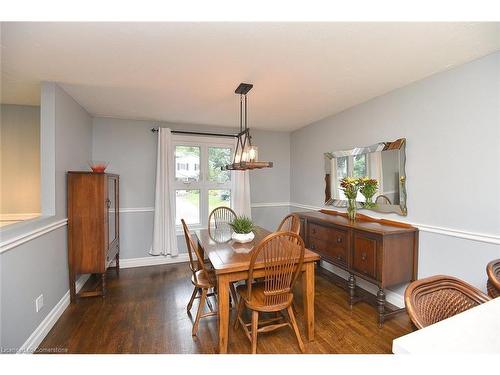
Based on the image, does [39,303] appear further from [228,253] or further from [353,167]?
[353,167]

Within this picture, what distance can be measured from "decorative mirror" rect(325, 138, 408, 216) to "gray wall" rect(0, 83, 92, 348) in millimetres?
3272

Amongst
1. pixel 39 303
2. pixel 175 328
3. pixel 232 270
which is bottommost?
pixel 175 328

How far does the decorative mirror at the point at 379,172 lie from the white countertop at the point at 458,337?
179cm

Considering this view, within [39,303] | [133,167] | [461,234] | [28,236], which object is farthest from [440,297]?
[133,167]

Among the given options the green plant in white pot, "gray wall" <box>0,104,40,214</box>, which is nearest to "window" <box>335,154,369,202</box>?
the green plant in white pot

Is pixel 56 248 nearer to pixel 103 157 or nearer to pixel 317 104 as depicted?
pixel 103 157

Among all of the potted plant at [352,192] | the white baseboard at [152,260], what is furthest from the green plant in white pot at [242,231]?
the white baseboard at [152,260]

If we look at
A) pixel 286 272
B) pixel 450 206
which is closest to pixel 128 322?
pixel 286 272

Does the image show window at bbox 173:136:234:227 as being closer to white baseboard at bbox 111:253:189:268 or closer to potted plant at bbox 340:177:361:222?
white baseboard at bbox 111:253:189:268

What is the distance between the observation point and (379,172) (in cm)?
265

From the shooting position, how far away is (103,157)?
359 centimetres

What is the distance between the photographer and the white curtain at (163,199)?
368 cm

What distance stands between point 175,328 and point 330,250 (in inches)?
73.4

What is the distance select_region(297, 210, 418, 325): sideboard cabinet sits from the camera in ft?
7.07
